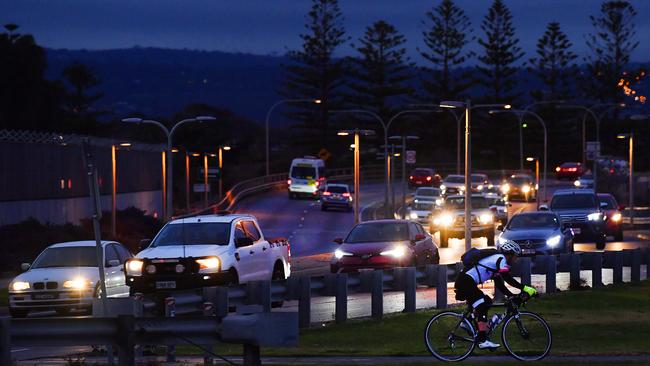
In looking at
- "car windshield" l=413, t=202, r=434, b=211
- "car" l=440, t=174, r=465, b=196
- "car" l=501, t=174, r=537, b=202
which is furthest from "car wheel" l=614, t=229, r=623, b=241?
"car" l=501, t=174, r=537, b=202

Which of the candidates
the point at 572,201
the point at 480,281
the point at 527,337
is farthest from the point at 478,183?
the point at 480,281

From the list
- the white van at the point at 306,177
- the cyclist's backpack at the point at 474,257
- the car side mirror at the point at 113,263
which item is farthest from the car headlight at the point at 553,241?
the white van at the point at 306,177

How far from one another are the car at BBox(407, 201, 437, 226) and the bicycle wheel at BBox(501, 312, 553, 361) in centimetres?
5652

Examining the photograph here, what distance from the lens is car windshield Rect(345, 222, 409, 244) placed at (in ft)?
107

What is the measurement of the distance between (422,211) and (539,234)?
123ft

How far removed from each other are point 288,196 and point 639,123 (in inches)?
1404

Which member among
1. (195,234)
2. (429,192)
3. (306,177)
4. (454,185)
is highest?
(195,234)

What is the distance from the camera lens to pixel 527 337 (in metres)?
17.0

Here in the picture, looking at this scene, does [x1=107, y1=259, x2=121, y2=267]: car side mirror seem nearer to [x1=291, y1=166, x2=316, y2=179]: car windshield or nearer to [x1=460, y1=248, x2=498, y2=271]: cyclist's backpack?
[x1=460, y1=248, x2=498, y2=271]: cyclist's backpack

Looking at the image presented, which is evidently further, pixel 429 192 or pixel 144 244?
pixel 429 192

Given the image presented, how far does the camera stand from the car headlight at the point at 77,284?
2530 cm

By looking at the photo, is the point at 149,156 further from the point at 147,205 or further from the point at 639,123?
the point at 639,123

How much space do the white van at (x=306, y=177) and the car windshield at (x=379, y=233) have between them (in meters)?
66.7

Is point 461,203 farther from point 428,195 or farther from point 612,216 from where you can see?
point 428,195
